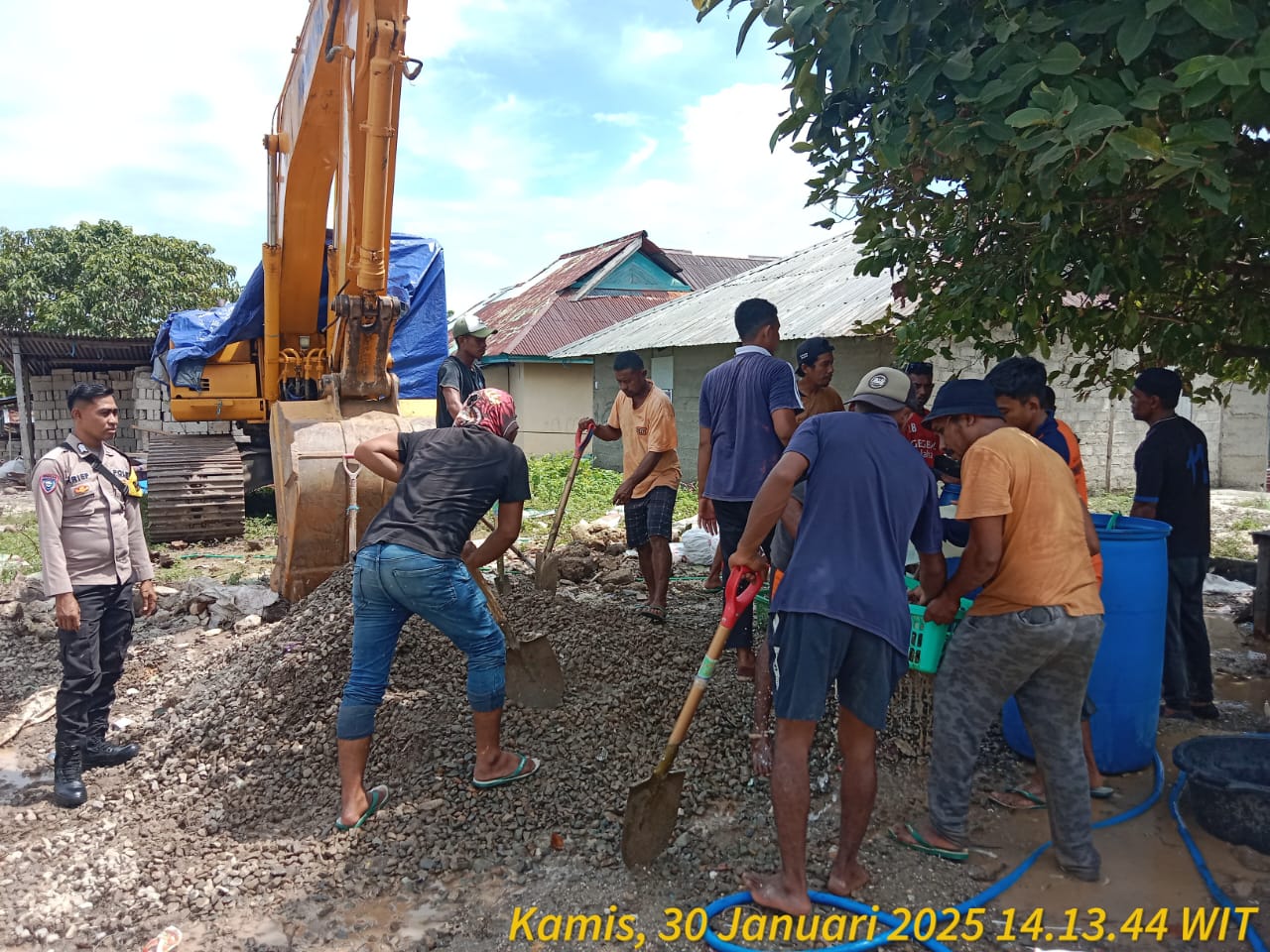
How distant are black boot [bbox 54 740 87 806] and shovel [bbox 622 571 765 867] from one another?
237 cm

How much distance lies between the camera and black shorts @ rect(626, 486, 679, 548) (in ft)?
17.7

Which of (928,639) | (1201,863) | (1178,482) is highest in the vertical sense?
(1178,482)

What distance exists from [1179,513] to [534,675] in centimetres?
325

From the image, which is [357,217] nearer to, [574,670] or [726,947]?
[574,670]

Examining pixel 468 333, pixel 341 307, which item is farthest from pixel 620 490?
pixel 341 307

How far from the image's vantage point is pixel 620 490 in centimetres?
552

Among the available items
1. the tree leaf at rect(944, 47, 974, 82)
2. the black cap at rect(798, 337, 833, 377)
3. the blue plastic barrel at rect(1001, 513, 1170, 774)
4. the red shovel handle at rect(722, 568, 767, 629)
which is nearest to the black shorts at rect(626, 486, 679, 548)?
the black cap at rect(798, 337, 833, 377)

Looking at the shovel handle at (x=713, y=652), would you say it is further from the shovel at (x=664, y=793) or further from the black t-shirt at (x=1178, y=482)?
the black t-shirt at (x=1178, y=482)

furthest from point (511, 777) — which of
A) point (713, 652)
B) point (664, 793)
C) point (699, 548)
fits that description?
point (699, 548)

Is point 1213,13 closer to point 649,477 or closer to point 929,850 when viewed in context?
point 929,850

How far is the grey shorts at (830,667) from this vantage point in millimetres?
2648

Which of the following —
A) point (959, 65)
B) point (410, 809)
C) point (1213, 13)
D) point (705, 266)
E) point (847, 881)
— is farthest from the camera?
point (705, 266)

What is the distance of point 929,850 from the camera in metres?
3.05

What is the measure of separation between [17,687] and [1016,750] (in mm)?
5350
